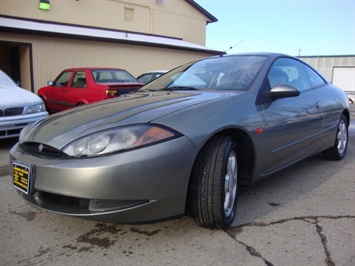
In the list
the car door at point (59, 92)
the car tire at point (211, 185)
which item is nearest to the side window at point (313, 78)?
the car tire at point (211, 185)

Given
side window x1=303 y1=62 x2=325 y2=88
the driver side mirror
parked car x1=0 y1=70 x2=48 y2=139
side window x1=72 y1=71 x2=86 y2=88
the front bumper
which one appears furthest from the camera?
side window x1=72 y1=71 x2=86 y2=88

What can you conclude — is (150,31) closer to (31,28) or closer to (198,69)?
(31,28)

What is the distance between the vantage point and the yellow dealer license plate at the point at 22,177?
2.32m

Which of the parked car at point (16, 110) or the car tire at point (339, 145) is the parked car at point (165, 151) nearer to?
the car tire at point (339, 145)

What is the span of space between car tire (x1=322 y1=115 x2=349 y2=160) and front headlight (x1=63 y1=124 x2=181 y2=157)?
130 inches

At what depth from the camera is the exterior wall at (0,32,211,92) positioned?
12711 millimetres

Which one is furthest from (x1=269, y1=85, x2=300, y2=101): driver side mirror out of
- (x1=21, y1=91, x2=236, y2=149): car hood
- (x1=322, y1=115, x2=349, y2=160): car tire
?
(x1=322, y1=115, x2=349, y2=160): car tire

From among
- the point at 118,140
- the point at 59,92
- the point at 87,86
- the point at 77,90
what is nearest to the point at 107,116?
the point at 118,140

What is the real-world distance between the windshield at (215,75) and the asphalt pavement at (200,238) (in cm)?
113

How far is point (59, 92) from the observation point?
366 inches

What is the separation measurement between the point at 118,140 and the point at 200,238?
95 centimetres

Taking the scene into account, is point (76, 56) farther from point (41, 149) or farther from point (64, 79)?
point (41, 149)

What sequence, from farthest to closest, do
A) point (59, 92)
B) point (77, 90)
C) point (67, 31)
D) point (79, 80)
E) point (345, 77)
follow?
point (345, 77) → point (67, 31) → point (59, 92) → point (79, 80) → point (77, 90)

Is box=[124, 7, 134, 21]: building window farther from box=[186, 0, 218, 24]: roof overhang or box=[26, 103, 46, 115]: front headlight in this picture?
box=[26, 103, 46, 115]: front headlight
